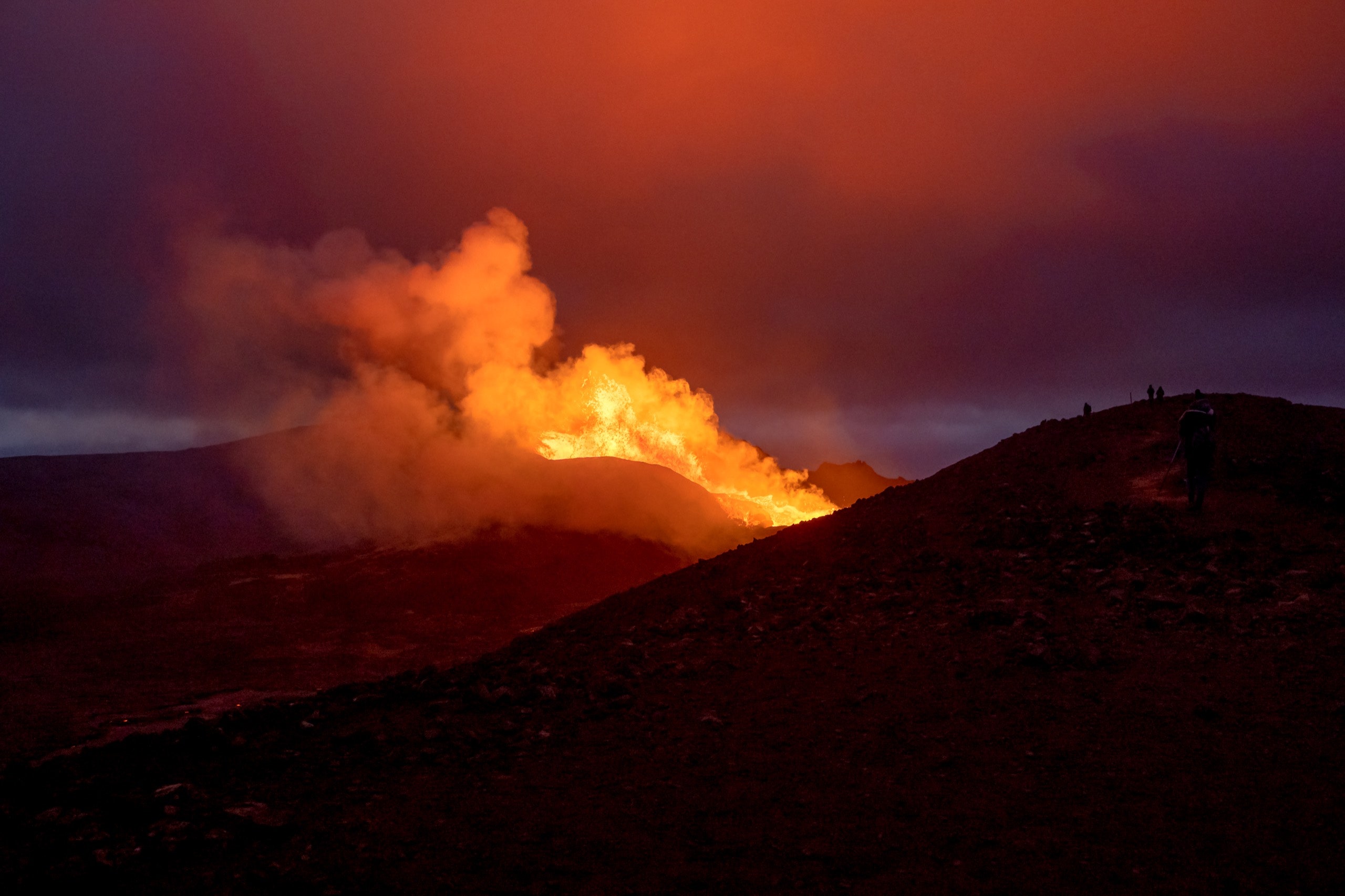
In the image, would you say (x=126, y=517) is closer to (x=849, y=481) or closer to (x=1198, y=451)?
(x=1198, y=451)

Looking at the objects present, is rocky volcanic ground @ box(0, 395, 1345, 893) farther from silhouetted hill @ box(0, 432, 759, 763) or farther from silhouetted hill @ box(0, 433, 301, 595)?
silhouetted hill @ box(0, 433, 301, 595)

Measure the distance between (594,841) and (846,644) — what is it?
208 inches

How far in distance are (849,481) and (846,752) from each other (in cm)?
10593

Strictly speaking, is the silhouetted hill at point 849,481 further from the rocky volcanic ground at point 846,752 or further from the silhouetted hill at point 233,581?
the rocky volcanic ground at point 846,752

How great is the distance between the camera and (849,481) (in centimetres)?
11088

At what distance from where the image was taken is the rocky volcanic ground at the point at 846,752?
553 centimetres

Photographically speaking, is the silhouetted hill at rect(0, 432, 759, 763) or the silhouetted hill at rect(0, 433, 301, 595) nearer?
the silhouetted hill at rect(0, 432, 759, 763)

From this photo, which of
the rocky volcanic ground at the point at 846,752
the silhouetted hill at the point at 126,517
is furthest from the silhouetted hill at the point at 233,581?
the rocky volcanic ground at the point at 846,752

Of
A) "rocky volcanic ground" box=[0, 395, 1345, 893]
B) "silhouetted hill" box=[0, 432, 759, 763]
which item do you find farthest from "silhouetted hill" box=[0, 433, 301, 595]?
"rocky volcanic ground" box=[0, 395, 1345, 893]

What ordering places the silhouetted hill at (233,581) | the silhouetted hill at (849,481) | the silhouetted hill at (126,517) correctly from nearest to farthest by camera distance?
1. the silhouetted hill at (233,581)
2. the silhouetted hill at (126,517)
3. the silhouetted hill at (849,481)

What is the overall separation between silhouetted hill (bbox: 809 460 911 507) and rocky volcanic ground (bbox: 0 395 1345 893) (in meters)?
93.1

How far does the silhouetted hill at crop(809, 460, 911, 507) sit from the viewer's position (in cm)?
10681

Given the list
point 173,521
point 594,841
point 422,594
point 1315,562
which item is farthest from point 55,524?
point 1315,562

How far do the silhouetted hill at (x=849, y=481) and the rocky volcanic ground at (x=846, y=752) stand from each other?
93104mm
